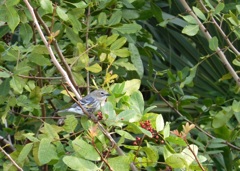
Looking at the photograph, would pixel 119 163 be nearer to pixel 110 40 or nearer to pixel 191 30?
pixel 110 40

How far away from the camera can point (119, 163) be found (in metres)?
2.38

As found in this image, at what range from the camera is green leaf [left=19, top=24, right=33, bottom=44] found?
3.43m

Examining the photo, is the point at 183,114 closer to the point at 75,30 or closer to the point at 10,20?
the point at 75,30

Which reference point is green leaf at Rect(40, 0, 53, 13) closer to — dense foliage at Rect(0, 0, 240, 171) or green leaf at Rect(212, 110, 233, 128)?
dense foliage at Rect(0, 0, 240, 171)

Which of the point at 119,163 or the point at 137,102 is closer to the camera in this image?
the point at 119,163

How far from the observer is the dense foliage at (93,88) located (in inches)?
100

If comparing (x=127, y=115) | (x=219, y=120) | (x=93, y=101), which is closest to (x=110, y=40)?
(x=93, y=101)

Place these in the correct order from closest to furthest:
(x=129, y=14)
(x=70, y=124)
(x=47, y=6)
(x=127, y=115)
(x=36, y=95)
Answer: (x=127, y=115) < (x=70, y=124) < (x=47, y=6) < (x=36, y=95) < (x=129, y=14)

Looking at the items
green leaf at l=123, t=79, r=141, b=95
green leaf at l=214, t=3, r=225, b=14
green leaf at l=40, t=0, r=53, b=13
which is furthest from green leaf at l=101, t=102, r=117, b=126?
green leaf at l=214, t=3, r=225, b=14

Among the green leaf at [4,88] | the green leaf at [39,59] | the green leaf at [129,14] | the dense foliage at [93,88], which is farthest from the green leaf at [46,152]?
the green leaf at [129,14]

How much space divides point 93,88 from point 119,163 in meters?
1.03

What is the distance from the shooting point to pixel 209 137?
3693 mm

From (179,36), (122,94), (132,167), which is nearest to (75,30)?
(122,94)

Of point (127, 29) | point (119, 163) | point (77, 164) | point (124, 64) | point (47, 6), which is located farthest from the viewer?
point (127, 29)
